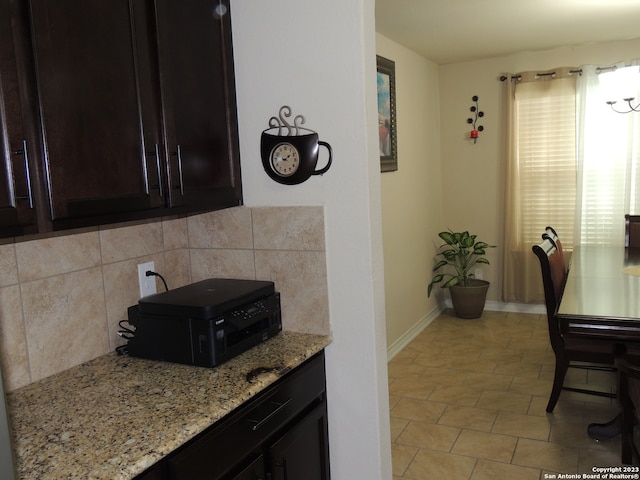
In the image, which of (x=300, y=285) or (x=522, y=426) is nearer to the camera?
(x=300, y=285)

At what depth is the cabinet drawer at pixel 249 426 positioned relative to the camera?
1.35m

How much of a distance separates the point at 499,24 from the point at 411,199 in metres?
1.48

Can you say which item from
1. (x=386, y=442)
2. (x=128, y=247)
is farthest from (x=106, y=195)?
(x=386, y=442)

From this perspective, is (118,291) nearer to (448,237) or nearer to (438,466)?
(438,466)

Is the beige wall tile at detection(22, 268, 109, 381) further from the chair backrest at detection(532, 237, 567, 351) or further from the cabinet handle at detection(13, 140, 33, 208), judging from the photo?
the chair backrest at detection(532, 237, 567, 351)

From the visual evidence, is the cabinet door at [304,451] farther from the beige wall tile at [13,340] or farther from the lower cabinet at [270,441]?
the beige wall tile at [13,340]

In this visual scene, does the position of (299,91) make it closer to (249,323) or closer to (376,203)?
(376,203)

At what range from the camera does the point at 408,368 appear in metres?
3.91

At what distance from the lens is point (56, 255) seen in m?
1.69

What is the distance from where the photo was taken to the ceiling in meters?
3.30

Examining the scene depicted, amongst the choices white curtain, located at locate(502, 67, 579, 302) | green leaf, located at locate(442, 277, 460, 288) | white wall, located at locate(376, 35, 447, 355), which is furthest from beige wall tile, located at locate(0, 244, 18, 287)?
white curtain, located at locate(502, 67, 579, 302)

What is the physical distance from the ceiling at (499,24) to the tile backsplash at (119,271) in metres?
1.79

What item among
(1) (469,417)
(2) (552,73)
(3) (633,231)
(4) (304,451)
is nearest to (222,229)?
(4) (304,451)

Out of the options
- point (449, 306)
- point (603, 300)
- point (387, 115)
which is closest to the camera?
point (603, 300)
